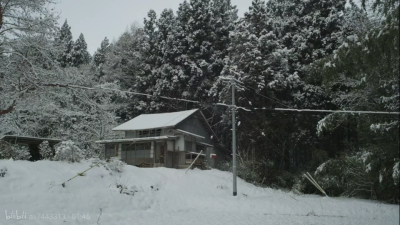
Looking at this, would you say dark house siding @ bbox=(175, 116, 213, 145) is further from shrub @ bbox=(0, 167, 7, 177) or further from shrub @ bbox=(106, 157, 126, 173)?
shrub @ bbox=(0, 167, 7, 177)

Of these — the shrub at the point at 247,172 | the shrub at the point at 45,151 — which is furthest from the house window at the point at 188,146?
the shrub at the point at 45,151

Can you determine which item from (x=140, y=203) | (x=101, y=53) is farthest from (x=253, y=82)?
(x=101, y=53)

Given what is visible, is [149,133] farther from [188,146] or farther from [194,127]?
[194,127]

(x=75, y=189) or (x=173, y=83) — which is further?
(x=173, y=83)

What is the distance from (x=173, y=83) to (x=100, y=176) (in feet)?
68.1

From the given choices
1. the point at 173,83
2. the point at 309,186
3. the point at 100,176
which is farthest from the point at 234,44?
the point at 100,176

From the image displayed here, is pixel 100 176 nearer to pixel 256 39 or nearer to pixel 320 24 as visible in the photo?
pixel 256 39

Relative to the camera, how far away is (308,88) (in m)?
29.1

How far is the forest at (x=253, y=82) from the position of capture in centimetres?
1283

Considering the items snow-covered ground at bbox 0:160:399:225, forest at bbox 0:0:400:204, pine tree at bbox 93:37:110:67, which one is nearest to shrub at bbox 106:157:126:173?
snow-covered ground at bbox 0:160:399:225

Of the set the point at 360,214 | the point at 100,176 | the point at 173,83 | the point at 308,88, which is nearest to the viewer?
the point at 360,214

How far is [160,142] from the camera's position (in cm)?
2809

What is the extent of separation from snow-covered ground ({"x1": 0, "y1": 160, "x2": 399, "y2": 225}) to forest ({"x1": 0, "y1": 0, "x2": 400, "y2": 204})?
2696 millimetres

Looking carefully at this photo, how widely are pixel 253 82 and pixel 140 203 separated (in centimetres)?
1766
